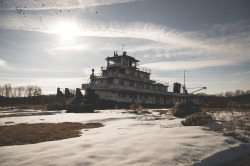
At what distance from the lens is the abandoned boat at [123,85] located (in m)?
31.7

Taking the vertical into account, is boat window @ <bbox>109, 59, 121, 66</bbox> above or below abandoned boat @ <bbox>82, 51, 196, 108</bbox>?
above

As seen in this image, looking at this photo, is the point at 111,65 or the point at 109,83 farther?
the point at 111,65

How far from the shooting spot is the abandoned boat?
31.7m

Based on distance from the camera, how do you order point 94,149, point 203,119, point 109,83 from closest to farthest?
1. point 94,149
2. point 203,119
3. point 109,83

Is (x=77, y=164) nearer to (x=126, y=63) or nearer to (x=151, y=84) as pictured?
(x=126, y=63)

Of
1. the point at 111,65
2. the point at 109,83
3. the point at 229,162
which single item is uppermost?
the point at 111,65

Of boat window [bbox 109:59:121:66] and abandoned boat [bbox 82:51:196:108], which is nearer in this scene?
abandoned boat [bbox 82:51:196:108]

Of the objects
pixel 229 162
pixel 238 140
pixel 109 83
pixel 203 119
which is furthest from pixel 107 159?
pixel 109 83

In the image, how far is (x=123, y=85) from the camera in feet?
113

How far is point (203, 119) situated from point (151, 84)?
37.5 meters

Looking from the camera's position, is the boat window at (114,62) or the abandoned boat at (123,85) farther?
the boat window at (114,62)

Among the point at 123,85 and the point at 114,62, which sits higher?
the point at 114,62

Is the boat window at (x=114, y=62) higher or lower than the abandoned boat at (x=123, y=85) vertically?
higher

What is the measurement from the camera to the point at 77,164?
2098mm
